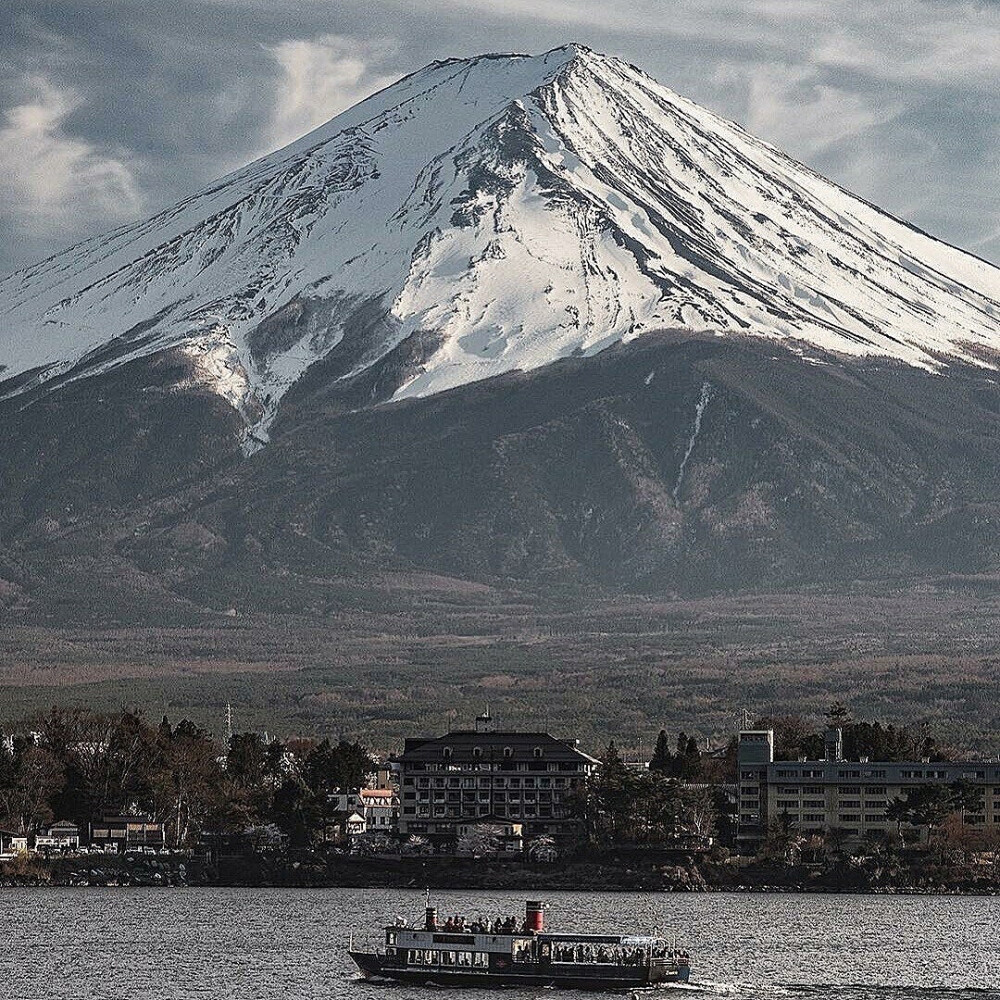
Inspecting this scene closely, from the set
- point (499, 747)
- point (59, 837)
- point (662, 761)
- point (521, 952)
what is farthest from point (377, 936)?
point (662, 761)

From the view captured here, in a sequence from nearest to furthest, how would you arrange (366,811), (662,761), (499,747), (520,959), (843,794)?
(520,959) → (843,794) → (499,747) → (662,761) → (366,811)

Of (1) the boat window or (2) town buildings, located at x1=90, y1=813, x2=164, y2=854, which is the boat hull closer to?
(1) the boat window

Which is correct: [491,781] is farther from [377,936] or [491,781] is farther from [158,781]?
[377,936]

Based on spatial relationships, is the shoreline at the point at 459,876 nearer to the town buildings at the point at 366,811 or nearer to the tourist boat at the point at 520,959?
the town buildings at the point at 366,811

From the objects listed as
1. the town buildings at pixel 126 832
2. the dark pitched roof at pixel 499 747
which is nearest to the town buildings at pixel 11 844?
the town buildings at pixel 126 832

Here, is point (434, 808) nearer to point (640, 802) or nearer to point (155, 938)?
point (640, 802)

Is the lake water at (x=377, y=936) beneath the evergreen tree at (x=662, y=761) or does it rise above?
beneath
